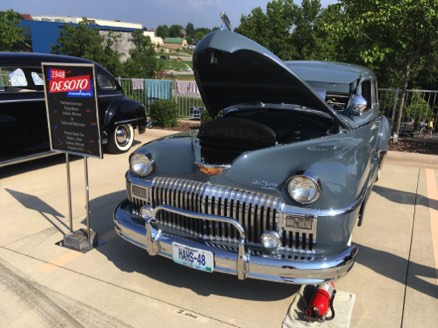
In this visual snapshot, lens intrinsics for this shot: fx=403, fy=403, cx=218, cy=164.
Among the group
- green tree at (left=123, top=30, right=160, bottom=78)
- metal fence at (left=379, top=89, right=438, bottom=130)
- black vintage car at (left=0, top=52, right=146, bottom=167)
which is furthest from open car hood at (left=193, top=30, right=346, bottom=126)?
green tree at (left=123, top=30, right=160, bottom=78)

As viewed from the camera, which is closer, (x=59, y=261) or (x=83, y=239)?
(x=59, y=261)

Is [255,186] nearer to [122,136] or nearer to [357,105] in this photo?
[357,105]

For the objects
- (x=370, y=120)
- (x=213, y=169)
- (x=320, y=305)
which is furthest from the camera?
(x=370, y=120)

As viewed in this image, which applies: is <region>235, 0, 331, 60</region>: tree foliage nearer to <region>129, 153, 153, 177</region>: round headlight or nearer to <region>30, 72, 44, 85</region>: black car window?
<region>30, 72, 44, 85</region>: black car window

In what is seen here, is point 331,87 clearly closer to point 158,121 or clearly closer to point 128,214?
point 128,214

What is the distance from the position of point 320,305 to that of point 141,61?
1088 inches

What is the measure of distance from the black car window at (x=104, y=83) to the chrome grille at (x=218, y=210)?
187 inches

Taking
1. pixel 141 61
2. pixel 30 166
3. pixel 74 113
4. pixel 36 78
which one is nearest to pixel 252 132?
pixel 74 113

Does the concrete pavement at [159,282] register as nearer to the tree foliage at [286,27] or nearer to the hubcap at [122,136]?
the hubcap at [122,136]

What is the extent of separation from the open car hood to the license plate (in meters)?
1.56

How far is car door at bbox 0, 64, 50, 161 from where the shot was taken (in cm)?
577

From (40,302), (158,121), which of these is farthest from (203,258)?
(158,121)

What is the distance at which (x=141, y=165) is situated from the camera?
11.1ft

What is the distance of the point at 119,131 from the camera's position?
25.3ft
